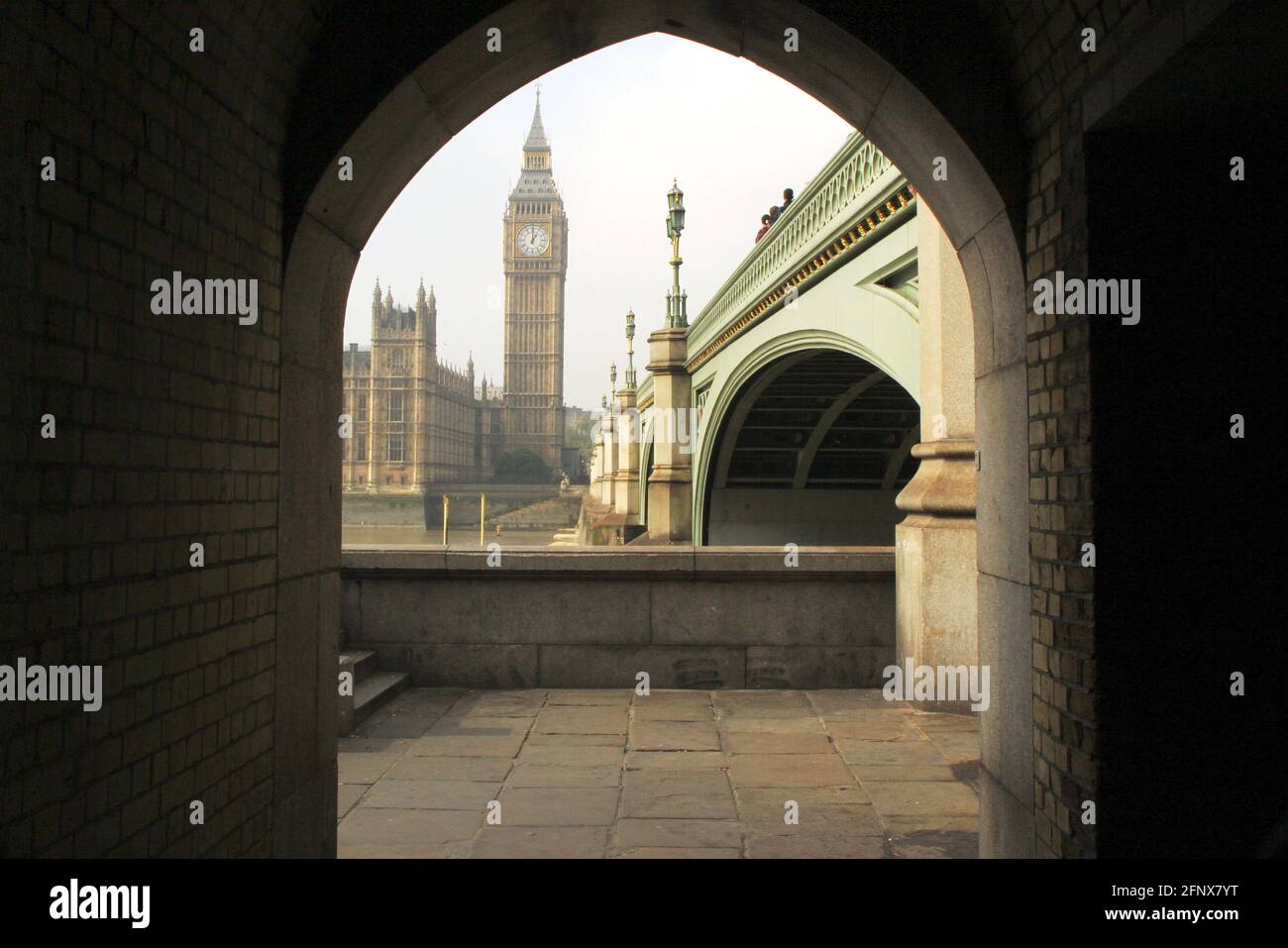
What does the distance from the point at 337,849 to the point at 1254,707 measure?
382cm

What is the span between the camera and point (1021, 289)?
4.25m

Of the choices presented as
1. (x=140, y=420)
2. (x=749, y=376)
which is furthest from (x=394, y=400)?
(x=140, y=420)

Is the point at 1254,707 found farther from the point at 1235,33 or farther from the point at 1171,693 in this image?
the point at 1235,33

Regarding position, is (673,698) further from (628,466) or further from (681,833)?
(628,466)

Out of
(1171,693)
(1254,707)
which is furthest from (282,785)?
(1254,707)

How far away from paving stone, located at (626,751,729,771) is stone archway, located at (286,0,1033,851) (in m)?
2.15

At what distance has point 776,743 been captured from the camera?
7.08m

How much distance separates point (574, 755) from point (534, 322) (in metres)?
119

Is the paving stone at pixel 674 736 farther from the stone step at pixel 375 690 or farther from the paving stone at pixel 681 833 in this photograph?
the stone step at pixel 375 690

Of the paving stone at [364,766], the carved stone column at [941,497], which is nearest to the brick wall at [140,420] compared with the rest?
the paving stone at [364,766]

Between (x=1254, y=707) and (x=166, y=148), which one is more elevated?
(x=166, y=148)

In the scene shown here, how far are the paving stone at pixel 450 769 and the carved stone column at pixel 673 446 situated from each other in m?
22.9
